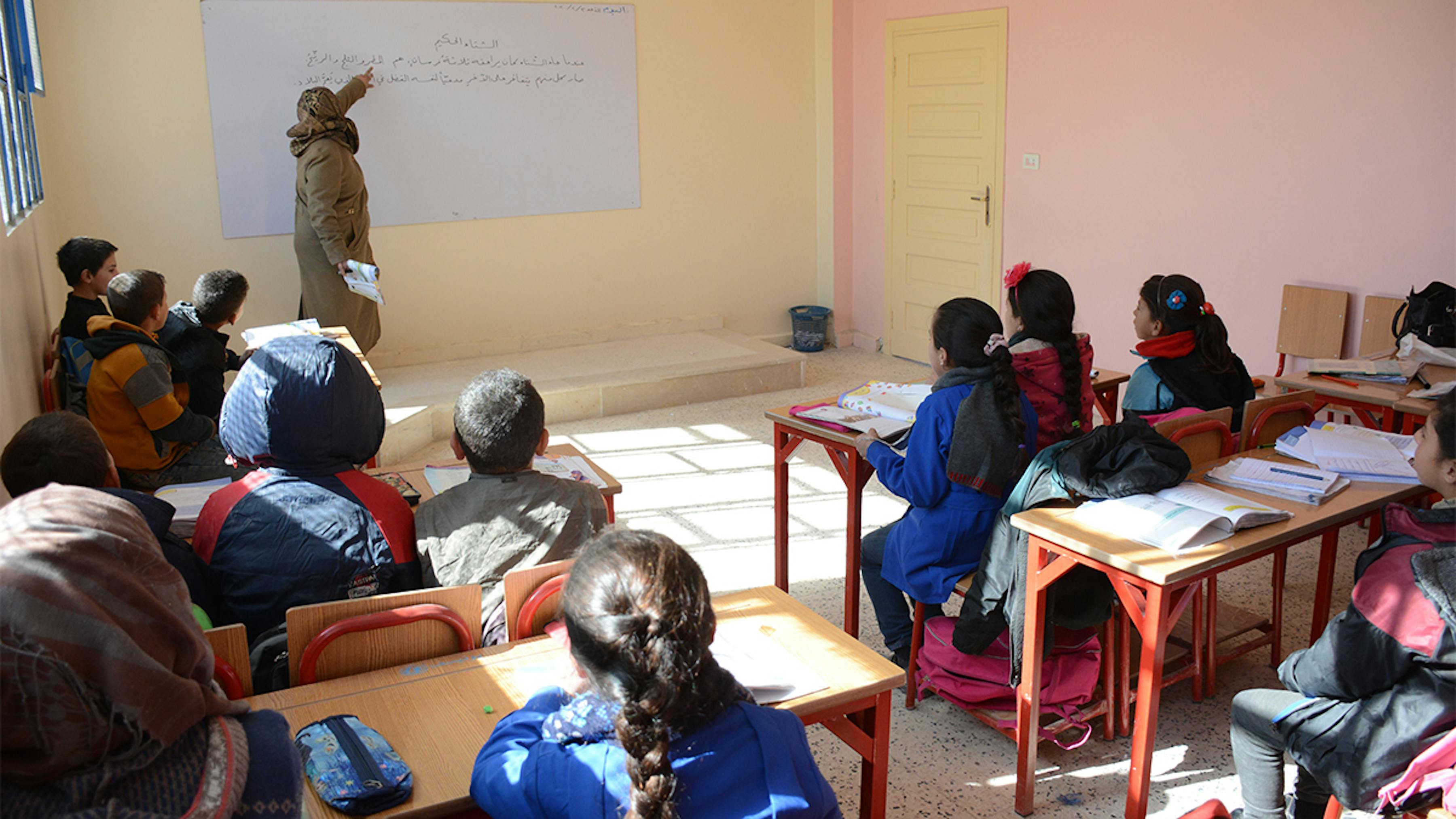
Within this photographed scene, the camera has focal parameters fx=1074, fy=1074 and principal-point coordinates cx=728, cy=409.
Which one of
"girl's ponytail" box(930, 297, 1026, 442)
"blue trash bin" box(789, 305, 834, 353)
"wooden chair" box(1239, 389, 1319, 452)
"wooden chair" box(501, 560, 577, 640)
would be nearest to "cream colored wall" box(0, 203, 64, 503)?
"wooden chair" box(501, 560, 577, 640)

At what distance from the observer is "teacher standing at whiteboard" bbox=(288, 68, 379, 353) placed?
217 inches

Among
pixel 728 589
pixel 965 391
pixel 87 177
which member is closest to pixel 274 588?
pixel 965 391

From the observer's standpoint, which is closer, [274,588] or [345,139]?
[274,588]

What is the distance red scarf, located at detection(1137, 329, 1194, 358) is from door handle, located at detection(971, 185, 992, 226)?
3.38m

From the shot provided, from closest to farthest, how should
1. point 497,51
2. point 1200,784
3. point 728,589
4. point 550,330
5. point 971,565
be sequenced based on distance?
point 1200,784, point 971,565, point 728,589, point 497,51, point 550,330

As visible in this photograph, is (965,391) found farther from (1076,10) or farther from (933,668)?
(1076,10)

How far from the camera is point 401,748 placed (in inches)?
64.1

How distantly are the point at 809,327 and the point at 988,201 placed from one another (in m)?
1.66

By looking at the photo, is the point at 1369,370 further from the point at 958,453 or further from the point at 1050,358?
the point at 958,453

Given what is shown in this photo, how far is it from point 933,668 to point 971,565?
0.32 metres

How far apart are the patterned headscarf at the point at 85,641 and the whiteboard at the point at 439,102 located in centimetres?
548

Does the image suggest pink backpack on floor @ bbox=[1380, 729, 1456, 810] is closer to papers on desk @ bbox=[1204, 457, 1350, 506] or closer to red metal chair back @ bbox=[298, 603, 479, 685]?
papers on desk @ bbox=[1204, 457, 1350, 506]

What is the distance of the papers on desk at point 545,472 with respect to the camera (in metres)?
2.74

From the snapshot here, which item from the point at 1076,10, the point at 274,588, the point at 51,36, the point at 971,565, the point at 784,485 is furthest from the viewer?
the point at 1076,10
